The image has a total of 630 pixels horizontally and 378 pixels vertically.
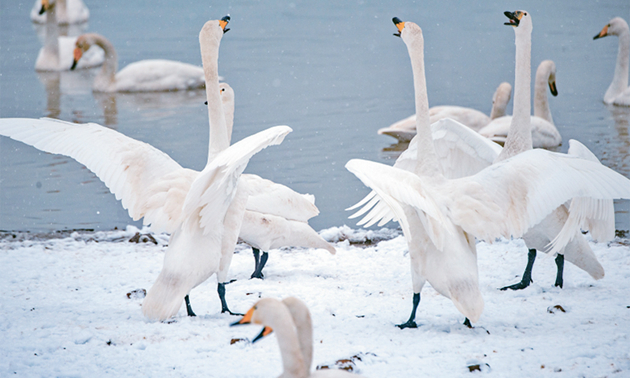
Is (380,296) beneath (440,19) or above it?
beneath

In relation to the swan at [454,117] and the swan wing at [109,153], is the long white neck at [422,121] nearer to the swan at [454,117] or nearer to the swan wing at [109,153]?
the swan wing at [109,153]

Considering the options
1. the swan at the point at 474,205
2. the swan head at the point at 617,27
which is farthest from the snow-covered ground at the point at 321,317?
the swan head at the point at 617,27

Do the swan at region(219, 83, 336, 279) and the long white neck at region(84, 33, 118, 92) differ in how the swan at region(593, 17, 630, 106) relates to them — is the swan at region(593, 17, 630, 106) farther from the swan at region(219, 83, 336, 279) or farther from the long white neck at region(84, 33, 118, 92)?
the long white neck at region(84, 33, 118, 92)

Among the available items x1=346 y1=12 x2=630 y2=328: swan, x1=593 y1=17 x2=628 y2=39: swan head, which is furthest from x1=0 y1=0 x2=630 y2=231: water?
x1=346 y1=12 x2=630 y2=328: swan

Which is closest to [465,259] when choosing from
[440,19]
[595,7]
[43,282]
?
[43,282]

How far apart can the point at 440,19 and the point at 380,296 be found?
56.2ft

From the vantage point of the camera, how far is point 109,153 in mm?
5195

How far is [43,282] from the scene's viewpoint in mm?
5578

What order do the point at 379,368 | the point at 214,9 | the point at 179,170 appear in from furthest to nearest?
1. the point at 214,9
2. the point at 179,170
3. the point at 379,368

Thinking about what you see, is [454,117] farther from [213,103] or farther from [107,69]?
[107,69]

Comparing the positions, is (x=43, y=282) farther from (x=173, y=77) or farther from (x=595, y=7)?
(x=595, y=7)

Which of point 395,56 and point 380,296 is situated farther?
point 395,56

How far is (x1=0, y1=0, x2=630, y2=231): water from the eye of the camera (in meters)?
8.76

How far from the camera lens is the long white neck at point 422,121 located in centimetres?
496
